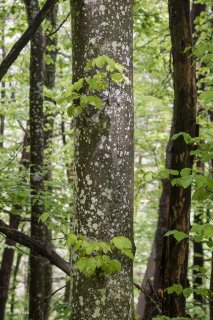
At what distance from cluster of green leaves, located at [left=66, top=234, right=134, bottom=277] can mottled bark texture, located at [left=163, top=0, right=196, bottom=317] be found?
6.53ft

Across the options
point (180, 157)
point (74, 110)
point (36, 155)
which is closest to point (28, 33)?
point (74, 110)

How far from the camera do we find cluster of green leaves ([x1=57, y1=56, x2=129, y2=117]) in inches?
90.7

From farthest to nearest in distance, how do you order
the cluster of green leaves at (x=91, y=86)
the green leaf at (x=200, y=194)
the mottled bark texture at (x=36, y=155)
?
the mottled bark texture at (x=36, y=155) < the green leaf at (x=200, y=194) < the cluster of green leaves at (x=91, y=86)

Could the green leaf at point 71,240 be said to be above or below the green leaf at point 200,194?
below

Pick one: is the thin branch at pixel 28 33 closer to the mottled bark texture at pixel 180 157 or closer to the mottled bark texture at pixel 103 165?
the mottled bark texture at pixel 103 165

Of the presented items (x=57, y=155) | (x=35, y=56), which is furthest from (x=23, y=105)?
(x=35, y=56)

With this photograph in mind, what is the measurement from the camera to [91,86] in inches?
89.9

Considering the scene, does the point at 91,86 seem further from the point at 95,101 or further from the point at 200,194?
the point at 200,194

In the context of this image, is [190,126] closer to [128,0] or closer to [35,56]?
[128,0]

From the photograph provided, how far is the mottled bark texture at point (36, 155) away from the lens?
559 centimetres

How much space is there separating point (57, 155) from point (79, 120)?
10.6 meters

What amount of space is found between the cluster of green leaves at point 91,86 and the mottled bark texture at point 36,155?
3.16 metres

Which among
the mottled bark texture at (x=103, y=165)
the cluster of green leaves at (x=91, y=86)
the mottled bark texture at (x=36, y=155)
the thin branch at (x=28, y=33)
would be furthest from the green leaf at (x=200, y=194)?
the mottled bark texture at (x=36, y=155)

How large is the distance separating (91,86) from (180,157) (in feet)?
7.44
